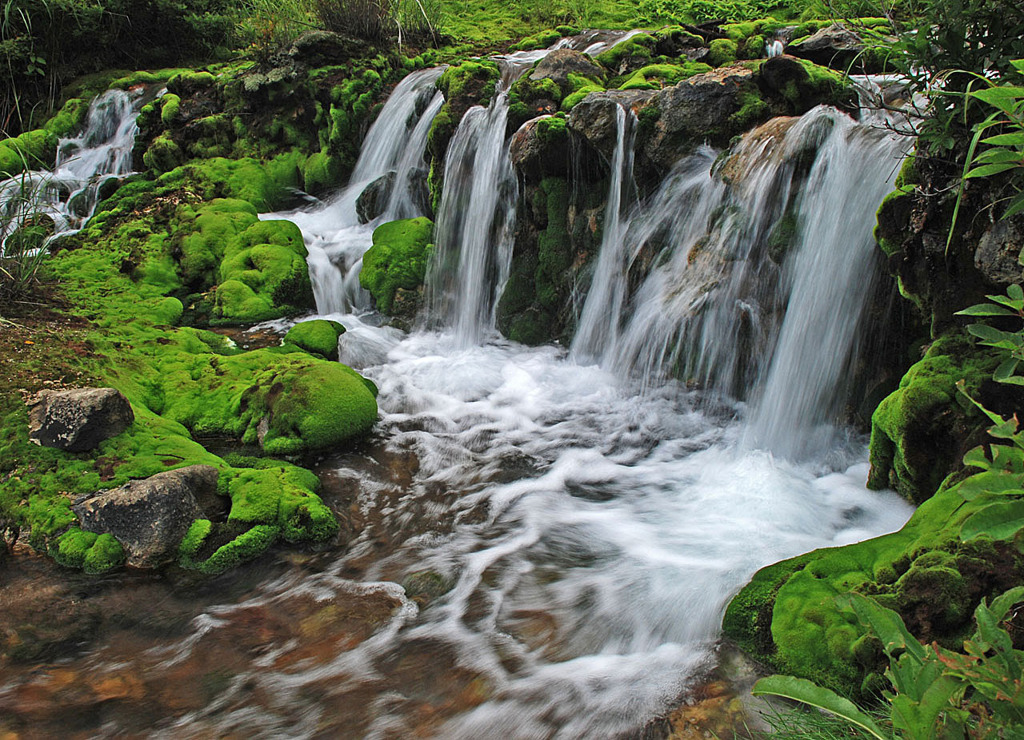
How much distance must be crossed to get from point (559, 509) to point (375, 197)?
22.8 feet

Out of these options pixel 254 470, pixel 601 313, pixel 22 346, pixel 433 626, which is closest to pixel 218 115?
pixel 22 346

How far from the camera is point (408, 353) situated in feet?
26.5

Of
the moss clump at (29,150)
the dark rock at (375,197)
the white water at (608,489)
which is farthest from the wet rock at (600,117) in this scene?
the moss clump at (29,150)

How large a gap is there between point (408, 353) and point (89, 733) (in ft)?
17.7

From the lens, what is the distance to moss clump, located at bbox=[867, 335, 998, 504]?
3643 mm

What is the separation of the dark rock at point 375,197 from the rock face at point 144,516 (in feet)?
22.3

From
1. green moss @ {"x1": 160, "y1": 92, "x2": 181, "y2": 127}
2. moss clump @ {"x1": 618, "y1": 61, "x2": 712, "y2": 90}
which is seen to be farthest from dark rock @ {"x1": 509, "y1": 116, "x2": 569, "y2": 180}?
green moss @ {"x1": 160, "y1": 92, "x2": 181, "y2": 127}

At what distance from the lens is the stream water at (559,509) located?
3.25 meters

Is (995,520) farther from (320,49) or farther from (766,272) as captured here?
(320,49)

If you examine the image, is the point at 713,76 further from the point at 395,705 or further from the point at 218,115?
the point at 218,115

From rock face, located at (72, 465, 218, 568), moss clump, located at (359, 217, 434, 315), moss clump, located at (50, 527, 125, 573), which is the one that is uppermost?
moss clump, located at (359, 217, 434, 315)

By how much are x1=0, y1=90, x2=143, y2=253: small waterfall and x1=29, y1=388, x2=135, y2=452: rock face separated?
6803mm

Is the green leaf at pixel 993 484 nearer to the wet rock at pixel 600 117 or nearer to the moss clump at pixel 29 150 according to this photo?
the wet rock at pixel 600 117

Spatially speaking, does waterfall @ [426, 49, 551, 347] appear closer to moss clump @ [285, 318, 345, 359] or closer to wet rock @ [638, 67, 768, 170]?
moss clump @ [285, 318, 345, 359]
